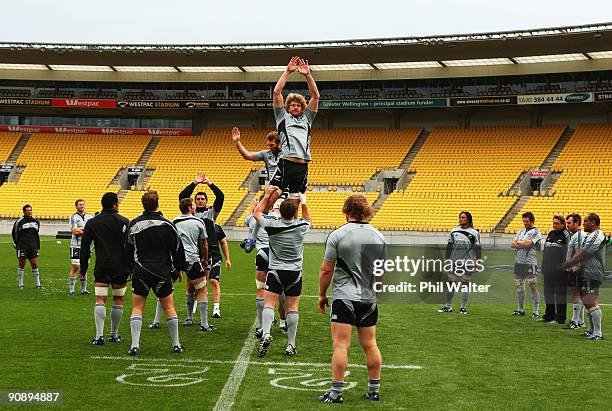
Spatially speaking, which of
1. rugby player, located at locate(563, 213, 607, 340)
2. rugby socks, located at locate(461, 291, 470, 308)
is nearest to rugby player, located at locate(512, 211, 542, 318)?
rugby socks, located at locate(461, 291, 470, 308)

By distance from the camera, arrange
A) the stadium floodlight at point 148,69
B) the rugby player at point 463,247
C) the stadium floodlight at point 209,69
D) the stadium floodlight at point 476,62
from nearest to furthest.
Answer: the rugby player at point 463,247, the stadium floodlight at point 476,62, the stadium floodlight at point 209,69, the stadium floodlight at point 148,69

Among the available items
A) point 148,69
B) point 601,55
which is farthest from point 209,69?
point 601,55

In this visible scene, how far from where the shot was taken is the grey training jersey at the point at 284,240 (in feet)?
28.9

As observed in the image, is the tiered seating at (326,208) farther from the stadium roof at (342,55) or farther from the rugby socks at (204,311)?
the rugby socks at (204,311)

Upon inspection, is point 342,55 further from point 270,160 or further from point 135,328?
point 135,328

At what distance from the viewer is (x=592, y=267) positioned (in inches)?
448

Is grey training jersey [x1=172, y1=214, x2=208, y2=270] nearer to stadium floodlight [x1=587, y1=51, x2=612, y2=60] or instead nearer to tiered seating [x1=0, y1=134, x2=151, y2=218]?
tiered seating [x1=0, y1=134, x2=151, y2=218]

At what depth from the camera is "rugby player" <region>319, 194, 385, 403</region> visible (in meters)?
6.72

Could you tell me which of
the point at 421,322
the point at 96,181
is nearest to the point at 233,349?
the point at 421,322

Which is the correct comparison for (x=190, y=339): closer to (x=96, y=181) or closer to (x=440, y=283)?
(x=440, y=283)

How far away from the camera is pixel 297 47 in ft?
145

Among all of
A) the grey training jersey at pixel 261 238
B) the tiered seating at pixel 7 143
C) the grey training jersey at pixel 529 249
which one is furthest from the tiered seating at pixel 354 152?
the grey training jersey at pixel 261 238

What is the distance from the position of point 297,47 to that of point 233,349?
120ft

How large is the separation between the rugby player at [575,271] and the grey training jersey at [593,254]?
0.19 metres
